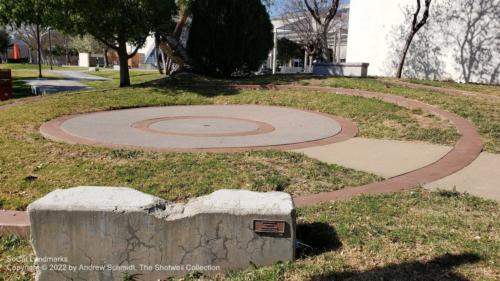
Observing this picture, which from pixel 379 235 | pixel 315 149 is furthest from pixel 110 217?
pixel 315 149

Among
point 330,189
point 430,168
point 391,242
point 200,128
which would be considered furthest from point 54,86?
point 391,242

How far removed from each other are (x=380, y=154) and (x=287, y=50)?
4052 cm

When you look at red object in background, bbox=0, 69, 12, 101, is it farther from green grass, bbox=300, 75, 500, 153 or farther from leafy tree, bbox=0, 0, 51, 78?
green grass, bbox=300, 75, 500, 153

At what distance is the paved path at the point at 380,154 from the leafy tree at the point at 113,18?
29.1ft

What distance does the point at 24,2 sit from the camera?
13406mm

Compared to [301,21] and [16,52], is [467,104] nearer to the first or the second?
[301,21]

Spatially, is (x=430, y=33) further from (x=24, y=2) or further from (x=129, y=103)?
(x=24, y=2)

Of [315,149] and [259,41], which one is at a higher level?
[259,41]

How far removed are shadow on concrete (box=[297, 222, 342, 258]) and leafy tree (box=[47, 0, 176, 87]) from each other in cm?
1109

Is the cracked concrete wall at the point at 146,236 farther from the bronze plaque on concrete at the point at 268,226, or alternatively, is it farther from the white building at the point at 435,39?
the white building at the point at 435,39

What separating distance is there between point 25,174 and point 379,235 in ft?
15.1

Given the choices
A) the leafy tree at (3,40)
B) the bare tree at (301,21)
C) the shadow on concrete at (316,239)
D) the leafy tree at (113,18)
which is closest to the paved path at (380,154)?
the shadow on concrete at (316,239)

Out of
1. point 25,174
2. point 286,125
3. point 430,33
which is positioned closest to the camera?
point 25,174

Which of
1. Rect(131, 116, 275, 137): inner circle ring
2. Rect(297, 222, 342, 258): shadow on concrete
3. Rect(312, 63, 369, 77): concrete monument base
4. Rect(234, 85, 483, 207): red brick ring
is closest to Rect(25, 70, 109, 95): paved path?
Rect(131, 116, 275, 137): inner circle ring
